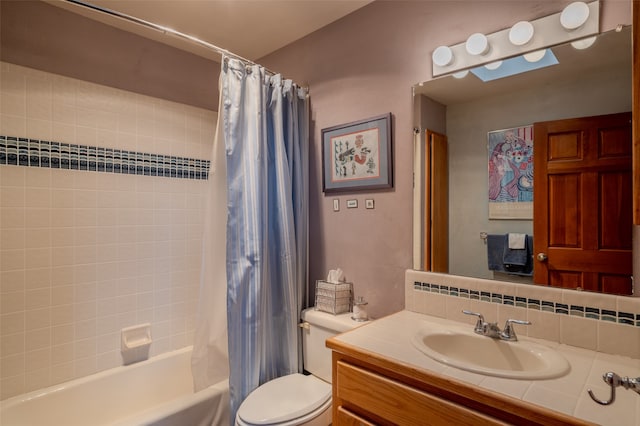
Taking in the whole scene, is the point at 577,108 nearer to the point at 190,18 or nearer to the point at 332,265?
the point at 332,265


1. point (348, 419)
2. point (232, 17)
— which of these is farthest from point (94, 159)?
point (348, 419)

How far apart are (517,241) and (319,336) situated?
113 cm

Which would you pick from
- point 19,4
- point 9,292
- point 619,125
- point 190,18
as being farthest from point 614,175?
point 19,4

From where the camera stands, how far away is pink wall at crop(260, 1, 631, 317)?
1.54m

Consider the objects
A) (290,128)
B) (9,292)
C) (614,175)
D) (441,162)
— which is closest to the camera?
(614,175)

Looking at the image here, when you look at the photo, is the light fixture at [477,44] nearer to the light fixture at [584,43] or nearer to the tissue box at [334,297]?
the light fixture at [584,43]

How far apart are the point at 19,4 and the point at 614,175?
9.29 feet

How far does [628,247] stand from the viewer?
1123 millimetres

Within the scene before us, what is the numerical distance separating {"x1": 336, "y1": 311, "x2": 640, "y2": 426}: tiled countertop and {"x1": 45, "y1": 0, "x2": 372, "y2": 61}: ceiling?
1752 mm

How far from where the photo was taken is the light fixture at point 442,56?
4.97 feet

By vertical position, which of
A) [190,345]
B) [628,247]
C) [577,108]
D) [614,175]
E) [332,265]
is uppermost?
[577,108]

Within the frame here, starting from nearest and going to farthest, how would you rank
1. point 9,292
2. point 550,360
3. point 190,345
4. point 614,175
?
point 550,360 < point 614,175 < point 9,292 < point 190,345

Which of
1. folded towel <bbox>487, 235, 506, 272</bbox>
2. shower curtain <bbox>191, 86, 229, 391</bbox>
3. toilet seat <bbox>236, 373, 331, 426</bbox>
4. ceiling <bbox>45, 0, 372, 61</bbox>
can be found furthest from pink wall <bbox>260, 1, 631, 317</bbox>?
shower curtain <bbox>191, 86, 229, 391</bbox>

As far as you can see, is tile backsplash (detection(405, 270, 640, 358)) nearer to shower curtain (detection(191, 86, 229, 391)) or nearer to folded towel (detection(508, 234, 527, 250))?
folded towel (detection(508, 234, 527, 250))
